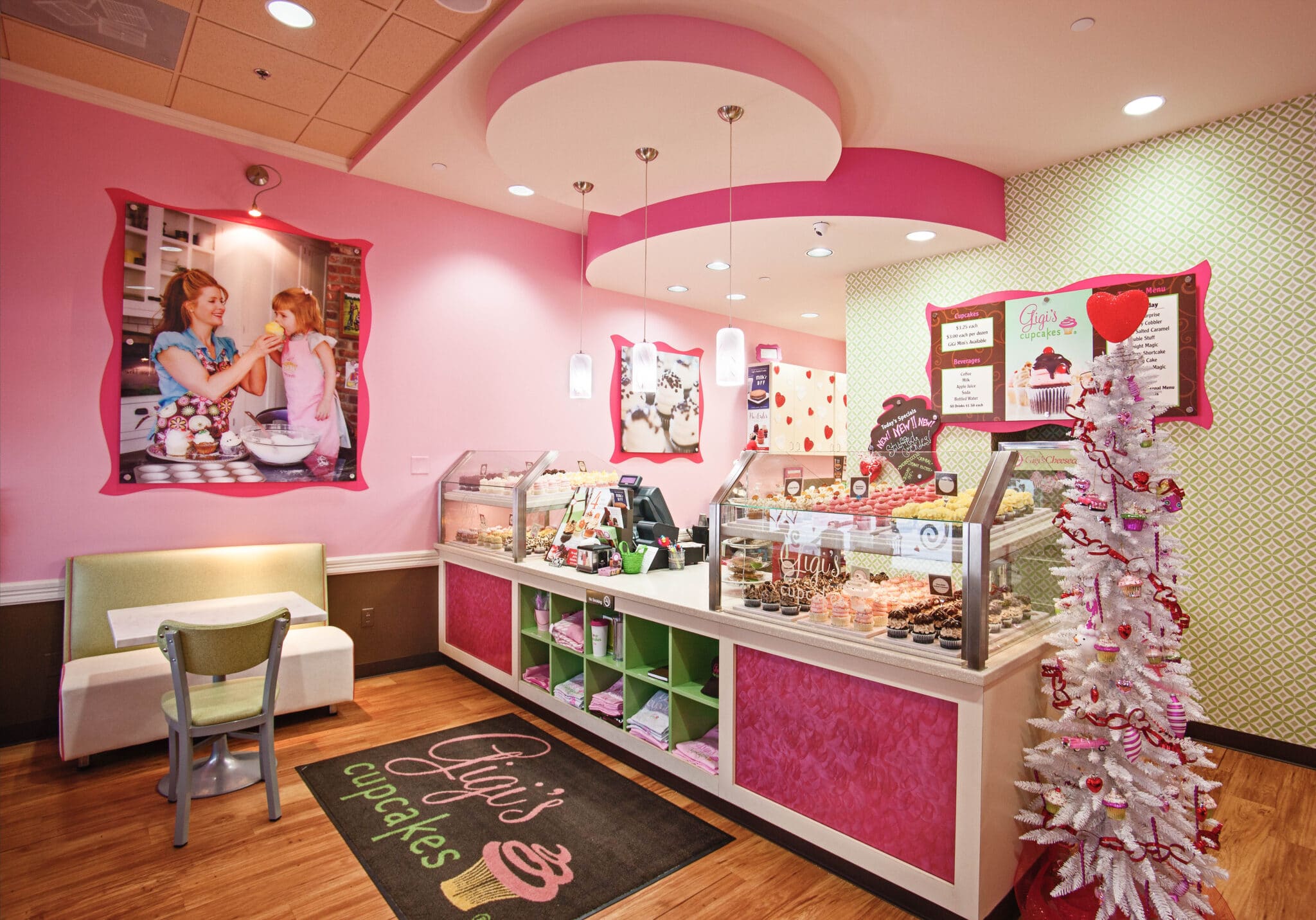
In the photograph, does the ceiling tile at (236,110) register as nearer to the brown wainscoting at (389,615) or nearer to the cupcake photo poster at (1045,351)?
the brown wainscoting at (389,615)

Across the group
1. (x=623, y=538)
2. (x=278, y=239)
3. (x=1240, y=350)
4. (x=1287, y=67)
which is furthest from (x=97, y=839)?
(x=1287, y=67)

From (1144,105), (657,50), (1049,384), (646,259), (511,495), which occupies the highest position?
(1144,105)

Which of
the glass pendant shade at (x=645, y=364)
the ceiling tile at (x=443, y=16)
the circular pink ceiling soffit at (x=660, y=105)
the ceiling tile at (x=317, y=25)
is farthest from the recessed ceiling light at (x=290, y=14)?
the glass pendant shade at (x=645, y=364)

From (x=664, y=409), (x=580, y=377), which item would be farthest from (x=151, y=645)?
(x=664, y=409)

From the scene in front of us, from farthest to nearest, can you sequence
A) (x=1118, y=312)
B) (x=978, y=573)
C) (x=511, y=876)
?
(x=511, y=876) < (x=1118, y=312) < (x=978, y=573)

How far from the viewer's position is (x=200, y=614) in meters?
3.31

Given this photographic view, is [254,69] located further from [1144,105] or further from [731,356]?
[1144,105]

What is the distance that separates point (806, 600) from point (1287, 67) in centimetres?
341

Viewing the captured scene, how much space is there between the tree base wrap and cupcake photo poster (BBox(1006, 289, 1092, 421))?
2.64m

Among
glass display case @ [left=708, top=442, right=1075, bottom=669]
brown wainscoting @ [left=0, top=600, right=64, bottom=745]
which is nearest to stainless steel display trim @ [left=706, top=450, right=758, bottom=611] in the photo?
glass display case @ [left=708, top=442, right=1075, bottom=669]

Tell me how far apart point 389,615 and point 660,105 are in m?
3.83

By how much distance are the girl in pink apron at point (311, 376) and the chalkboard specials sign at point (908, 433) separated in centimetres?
382

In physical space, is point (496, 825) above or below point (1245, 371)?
below

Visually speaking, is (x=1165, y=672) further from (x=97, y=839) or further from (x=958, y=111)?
(x=97, y=839)
